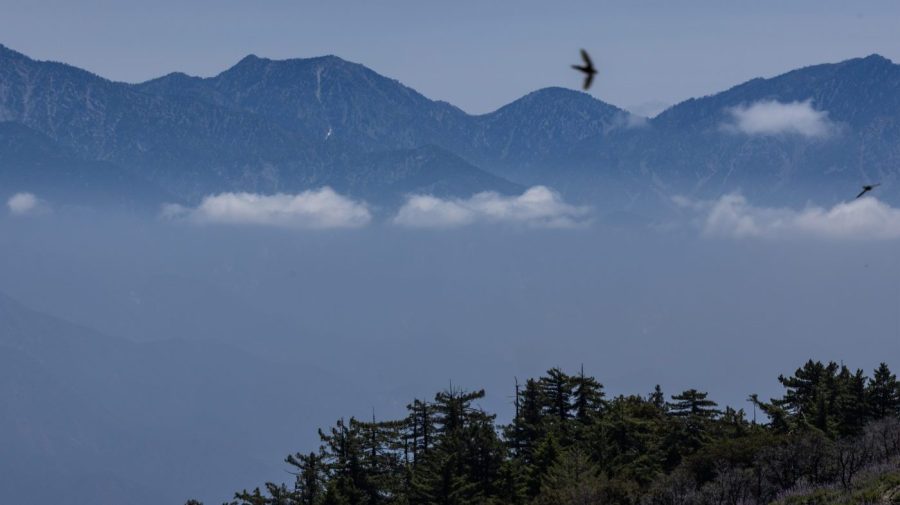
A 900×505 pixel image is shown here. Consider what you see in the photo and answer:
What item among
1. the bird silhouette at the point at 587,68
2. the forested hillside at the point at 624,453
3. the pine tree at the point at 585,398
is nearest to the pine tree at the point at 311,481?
the forested hillside at the point at 624,453

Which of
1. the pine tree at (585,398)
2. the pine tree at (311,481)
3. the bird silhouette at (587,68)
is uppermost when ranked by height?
the pine tree at (585,398)

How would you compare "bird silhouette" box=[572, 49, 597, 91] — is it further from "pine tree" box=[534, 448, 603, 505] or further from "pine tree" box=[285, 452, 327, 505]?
"pine tree" box=[285, 452, 327, 505]

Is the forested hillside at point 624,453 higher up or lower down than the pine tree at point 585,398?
lower down

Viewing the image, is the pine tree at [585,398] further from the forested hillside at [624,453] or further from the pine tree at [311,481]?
the pine tree at [311,481]

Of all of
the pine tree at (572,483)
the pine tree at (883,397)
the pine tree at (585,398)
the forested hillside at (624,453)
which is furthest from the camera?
the pine tree at (585,398)

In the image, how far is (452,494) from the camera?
68750 mm

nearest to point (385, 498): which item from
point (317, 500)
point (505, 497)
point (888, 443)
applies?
point (317, 500)

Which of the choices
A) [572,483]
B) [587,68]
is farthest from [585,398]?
[587,68]

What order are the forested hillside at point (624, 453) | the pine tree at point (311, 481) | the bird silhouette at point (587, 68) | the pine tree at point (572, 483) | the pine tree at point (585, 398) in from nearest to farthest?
the bird silhouette at point (587, 68)
the forested hillside at point (624, 453)
the pine tree at point (572, 483)
the pine tree at point (311, 481)
the pine tree at point (585, 398)

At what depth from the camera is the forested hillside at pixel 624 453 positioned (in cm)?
5822

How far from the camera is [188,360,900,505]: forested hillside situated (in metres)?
58.2

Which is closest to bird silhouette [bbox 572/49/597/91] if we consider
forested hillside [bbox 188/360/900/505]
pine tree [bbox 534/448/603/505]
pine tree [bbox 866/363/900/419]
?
forested hillside [bbox 188/360/900/505]

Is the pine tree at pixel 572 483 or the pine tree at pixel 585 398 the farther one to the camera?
the pine tree at pixel 585 398

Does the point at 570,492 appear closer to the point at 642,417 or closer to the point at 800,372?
the point at 642,417
